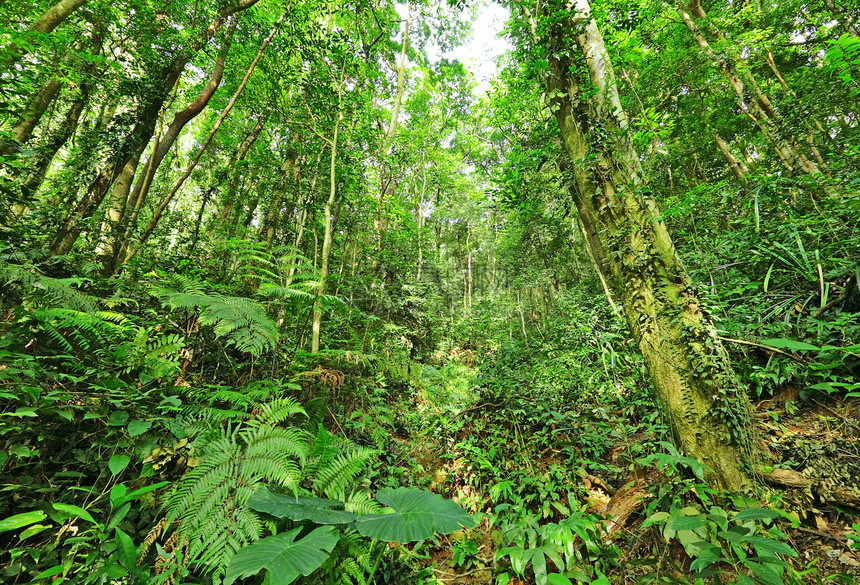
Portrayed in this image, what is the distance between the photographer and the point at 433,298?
29.4ft

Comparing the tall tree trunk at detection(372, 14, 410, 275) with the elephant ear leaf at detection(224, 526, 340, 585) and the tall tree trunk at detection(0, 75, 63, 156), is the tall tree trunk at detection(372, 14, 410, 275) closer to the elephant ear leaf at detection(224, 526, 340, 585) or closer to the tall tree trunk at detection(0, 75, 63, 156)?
the tall tree trunk at detection(0, 75, 63, 156)

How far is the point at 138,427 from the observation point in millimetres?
1737

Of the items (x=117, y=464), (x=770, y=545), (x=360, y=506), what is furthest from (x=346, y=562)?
(x=770, y=545)

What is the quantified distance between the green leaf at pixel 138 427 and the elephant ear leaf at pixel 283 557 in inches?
39.8

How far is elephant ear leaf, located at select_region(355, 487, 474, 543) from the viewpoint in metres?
1.31

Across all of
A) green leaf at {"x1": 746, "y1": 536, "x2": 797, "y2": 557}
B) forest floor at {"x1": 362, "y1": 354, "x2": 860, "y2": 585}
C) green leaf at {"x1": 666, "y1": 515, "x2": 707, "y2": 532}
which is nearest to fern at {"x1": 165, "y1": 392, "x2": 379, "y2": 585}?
forest floor at {"x1": 362, "y1": 354, "x2": 860, "y2": 585}

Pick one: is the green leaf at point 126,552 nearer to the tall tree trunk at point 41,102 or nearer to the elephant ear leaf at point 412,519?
the elephant ear leaf at point 412,519

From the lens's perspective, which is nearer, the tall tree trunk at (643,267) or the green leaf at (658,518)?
the green leaf at (658,518)

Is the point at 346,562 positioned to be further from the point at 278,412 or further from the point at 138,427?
the point at 138,427

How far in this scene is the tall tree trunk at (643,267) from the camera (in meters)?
2.15

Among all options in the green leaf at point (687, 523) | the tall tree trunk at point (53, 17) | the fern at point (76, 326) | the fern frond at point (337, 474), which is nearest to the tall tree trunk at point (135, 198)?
the tall tree trunk at point (53, 17)

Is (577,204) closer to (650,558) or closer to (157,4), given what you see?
(650,558)

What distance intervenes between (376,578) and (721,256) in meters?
5.31

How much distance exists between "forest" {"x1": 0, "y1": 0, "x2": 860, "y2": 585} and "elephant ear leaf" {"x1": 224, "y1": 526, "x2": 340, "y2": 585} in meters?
0.02
